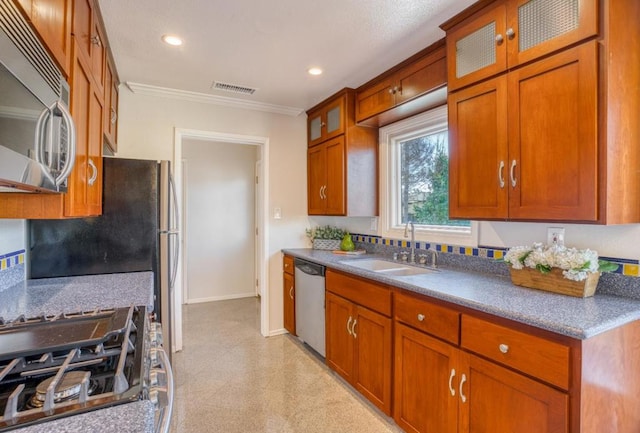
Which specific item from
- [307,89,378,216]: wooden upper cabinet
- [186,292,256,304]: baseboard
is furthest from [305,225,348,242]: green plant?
[186,292,256,304]: baseboard

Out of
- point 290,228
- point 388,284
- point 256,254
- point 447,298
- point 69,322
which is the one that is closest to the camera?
point 69,322

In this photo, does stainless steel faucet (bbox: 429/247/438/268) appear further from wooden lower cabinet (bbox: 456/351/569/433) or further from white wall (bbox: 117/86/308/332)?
white wall (bbox: 117/86/308/332)

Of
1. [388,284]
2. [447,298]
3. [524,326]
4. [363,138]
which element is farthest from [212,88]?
[524,326]

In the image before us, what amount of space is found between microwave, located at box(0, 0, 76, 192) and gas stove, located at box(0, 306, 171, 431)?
0.44 metres

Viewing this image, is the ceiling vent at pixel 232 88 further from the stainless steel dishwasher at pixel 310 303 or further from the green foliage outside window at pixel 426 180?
the stainless steel dishwasher at pixel 310 303

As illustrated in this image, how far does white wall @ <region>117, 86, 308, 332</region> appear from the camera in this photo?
3031 mm

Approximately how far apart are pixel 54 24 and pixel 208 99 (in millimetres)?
2136

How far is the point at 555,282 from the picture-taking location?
1591 millimetres

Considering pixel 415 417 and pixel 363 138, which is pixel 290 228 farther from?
pixel 415 417

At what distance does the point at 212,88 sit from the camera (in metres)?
3.04

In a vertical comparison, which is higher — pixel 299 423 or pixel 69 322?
pixel 69 322

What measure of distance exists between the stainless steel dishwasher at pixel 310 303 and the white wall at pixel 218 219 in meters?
1.98

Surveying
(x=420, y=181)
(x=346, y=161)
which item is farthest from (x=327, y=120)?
(x=420, y=181)

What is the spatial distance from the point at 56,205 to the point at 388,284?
167cm
